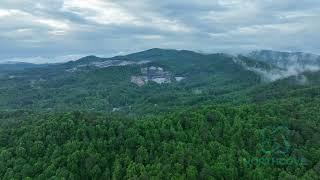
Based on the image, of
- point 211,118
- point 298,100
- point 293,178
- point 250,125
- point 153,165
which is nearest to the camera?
point 293,178

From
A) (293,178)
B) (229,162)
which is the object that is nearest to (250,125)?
(229,162)

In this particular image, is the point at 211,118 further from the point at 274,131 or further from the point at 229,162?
the point at 229,162

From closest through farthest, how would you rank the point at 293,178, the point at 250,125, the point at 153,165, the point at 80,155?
1. the point at 293,178
2. the point at 153,165
3. the point at 80,155
4. the point at 250,125

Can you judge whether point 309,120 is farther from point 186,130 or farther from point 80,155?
point 80,155

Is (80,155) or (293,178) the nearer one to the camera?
(293,178)

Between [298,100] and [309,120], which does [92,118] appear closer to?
[309,120]

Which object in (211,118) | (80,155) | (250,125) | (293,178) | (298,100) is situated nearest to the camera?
(293,178)

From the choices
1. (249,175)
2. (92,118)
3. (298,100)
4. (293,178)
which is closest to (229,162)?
(249,175)

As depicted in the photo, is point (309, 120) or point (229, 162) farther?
point (309, 120)
